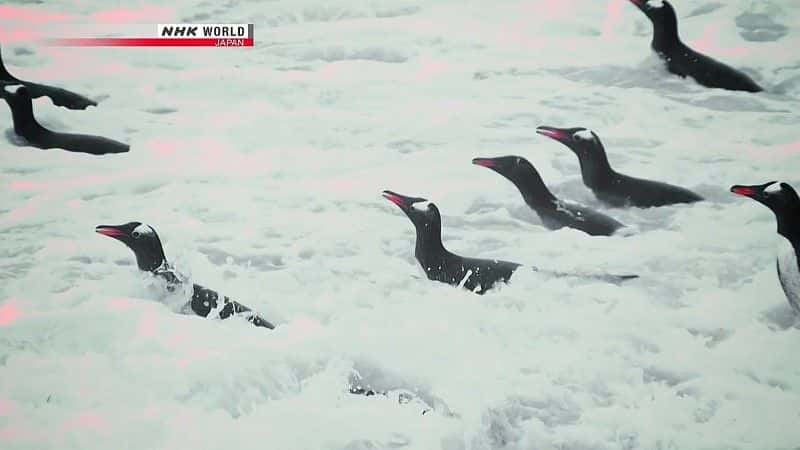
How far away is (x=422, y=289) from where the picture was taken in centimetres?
127

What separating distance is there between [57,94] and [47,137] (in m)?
0.10

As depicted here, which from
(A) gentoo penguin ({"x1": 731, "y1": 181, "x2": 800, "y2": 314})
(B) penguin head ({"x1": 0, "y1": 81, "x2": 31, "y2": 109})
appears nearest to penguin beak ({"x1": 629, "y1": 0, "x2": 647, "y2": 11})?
(A) gentoo penguin ({"x1": 731, "y1": 181, "x2": 800, "y2": 314})

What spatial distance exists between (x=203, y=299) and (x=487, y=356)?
0.46 m

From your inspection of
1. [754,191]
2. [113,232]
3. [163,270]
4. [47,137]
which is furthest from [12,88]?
[754,191]

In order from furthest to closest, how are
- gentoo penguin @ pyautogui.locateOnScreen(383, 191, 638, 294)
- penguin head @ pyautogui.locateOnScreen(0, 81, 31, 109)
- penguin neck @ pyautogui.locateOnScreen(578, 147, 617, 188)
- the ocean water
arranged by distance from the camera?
1. penguin head @ pyautogui.locateOnScreen(0, 81, 31, 109)
2. penguin neck @ pyautogui.locateOnScreen(578, 147, 617, 188)
3. gentoo penguin @ pyautogui.locateOnScreen(383, 191, 638, 294)
4. the ocean water

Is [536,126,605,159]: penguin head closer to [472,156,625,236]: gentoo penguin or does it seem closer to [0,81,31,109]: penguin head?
[472,156,625,236]: gentoo penguin

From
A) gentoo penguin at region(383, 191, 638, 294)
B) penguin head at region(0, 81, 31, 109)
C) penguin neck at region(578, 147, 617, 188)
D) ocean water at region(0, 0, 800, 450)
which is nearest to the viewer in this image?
ocean water at region(0, 0, 800, 450)

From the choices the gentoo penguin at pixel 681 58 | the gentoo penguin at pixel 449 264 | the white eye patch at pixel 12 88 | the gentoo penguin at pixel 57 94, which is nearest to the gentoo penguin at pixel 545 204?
the gentoo penguin at pixel 449 264

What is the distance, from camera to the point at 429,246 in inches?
51.4

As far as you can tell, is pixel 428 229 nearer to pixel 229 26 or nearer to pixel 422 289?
pixel 422 289

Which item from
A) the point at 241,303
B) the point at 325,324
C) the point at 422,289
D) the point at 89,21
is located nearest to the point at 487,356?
the point at 422,289

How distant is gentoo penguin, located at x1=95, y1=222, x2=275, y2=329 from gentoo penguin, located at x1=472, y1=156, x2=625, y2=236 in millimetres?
494

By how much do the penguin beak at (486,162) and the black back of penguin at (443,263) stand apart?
139mm

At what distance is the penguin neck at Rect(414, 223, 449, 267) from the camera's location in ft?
4.26
